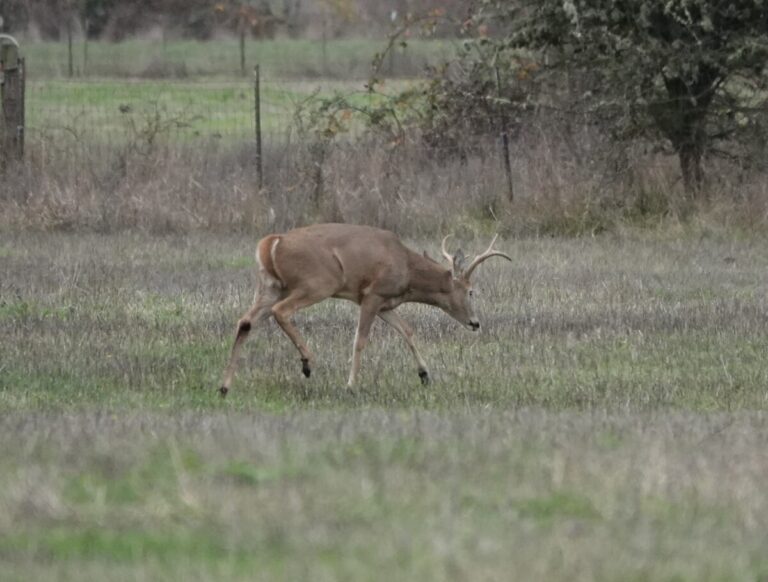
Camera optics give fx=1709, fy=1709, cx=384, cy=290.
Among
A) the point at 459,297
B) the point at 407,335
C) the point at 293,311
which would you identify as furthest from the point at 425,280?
the point at 293,311

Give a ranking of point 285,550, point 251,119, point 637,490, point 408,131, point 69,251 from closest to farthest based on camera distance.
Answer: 1. point 285,550
2. point 637,490
3. point 69,251
4. point 408,131
5. point 251,119

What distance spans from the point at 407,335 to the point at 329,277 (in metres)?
0.70

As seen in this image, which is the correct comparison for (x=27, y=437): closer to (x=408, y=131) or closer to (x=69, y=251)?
(x=69, y=251)

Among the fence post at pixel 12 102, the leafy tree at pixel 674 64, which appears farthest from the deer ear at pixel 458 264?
the fence post at pixel 12 102

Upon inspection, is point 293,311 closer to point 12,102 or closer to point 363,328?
point 363,328

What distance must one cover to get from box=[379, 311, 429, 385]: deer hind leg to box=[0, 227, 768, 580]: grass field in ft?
0.38

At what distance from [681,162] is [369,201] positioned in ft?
12.8

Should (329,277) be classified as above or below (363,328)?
above

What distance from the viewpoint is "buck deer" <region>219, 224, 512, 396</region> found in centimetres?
1101

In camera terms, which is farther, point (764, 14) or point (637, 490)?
point (764, 14)

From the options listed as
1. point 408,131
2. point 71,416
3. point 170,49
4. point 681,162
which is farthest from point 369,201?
point 170,49

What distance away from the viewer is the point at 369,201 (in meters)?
20.7

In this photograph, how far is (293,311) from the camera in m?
11.0

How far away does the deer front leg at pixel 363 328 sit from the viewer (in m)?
11.0
